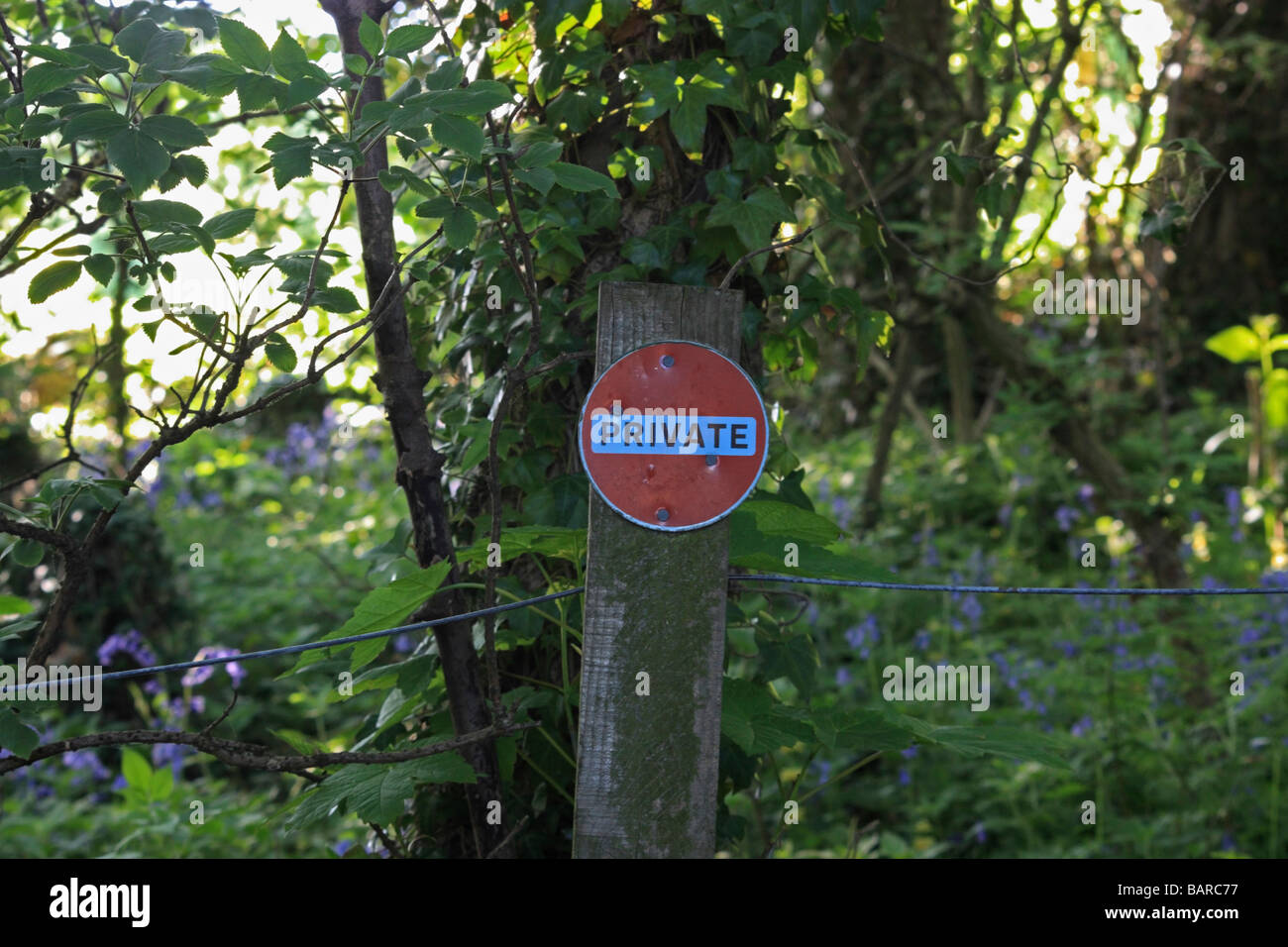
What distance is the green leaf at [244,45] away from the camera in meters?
1.32

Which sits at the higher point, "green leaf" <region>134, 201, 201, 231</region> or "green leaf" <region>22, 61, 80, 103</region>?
"green leaf" <region>22, 61, 80, 103</region>

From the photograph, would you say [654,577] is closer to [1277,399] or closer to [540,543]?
[540,543]

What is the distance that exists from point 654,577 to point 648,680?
136 millimetres

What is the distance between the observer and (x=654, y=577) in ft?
4.68

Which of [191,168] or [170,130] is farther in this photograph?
[191,168]

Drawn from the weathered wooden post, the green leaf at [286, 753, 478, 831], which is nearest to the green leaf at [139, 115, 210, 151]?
the weathered wooden post

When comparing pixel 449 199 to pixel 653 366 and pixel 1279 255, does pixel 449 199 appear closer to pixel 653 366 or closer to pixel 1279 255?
pixel 653 366

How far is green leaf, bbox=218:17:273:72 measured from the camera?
4.32 ft

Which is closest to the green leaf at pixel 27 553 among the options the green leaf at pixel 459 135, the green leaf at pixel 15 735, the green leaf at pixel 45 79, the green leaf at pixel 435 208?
the green leaf at pixel 15 735

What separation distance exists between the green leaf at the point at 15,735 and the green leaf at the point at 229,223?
27.4 inches

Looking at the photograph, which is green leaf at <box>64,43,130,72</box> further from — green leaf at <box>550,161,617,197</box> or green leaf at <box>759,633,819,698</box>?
green leaf at <box>759,633,819,698</box>

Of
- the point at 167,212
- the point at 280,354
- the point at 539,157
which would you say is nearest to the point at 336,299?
the point at 280,354

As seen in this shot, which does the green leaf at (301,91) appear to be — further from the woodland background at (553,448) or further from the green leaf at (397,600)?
the green leaf at (397,600)

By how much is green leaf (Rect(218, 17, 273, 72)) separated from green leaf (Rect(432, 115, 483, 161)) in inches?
8.8
